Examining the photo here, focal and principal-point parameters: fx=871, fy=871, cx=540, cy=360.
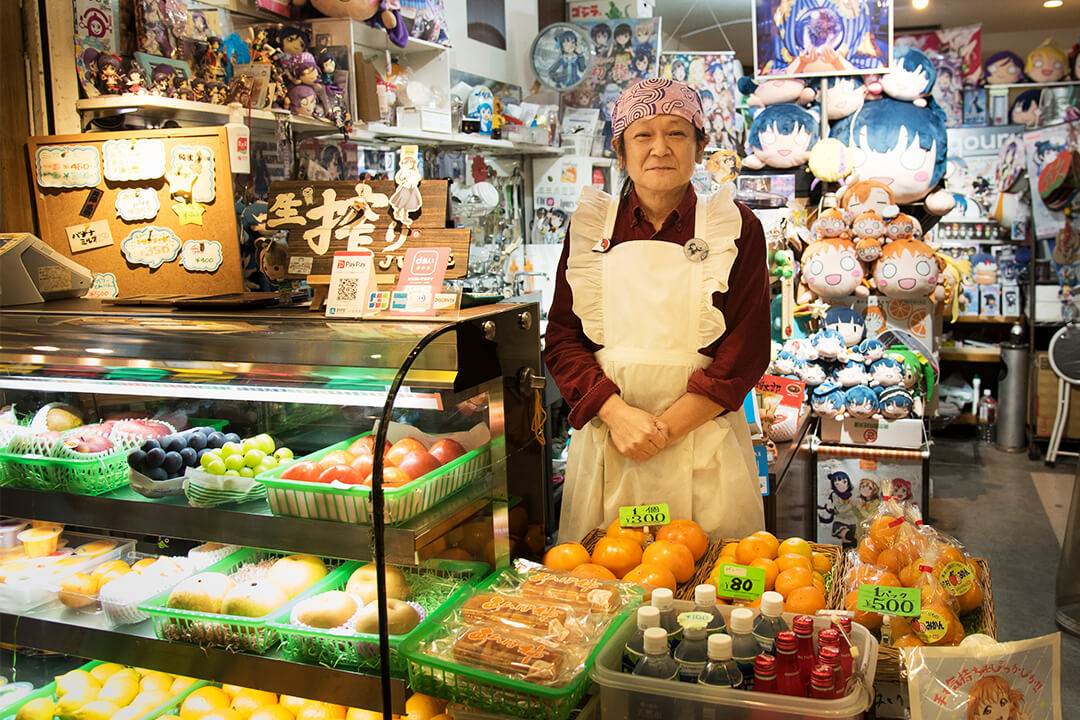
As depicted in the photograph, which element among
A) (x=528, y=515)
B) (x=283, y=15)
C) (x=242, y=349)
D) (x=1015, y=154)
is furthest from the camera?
(x=1015, y=154)

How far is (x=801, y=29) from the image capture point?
586 cm

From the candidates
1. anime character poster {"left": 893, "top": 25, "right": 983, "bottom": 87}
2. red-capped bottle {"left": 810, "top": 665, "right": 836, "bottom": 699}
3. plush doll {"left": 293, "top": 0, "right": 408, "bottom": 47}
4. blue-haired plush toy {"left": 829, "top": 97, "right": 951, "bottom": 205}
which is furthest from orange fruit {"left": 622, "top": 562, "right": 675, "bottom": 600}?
anime character poster {"left": 893, "top": 25, "right": 983, "bottom": 87}

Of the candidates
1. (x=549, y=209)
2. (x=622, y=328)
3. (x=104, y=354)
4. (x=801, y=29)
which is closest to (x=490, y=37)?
(x=549, y=209)

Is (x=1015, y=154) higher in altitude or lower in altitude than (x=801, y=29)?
lower

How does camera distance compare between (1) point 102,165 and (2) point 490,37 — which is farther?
(2) point 490,37

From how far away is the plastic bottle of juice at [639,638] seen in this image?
4.61 feet

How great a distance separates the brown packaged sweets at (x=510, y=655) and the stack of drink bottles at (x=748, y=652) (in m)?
0.13

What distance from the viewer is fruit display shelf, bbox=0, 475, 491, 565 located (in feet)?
5.21

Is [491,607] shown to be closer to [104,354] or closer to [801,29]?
[104,354]

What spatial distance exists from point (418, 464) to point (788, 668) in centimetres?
74

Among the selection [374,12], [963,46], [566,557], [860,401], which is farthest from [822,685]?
[963,46]

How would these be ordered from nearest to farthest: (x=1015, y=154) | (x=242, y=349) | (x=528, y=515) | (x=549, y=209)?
(x=242, y=349)
(x=528, y=515)
(x=549, y=209)
(x=1015, y=154)

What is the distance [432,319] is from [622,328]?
0.75 meters

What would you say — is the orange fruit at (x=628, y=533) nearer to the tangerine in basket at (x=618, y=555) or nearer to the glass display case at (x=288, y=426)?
the tangerine in basket at (x=618, y=555)
